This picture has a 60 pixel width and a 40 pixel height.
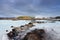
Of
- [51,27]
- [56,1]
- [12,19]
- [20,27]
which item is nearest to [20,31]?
[20,27]

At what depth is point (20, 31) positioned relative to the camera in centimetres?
219

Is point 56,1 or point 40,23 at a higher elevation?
point 56,1

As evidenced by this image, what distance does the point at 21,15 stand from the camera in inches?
85.4

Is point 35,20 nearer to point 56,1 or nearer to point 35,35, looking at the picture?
point 35,35

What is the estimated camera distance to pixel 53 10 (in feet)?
6.95

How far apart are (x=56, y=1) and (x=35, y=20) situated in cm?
39

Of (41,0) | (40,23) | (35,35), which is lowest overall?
(35,35)

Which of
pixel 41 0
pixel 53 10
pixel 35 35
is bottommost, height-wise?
pixel 35 35

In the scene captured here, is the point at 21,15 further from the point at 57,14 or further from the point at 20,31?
the point at 57,14

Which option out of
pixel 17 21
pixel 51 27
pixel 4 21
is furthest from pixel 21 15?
pixel 51 27

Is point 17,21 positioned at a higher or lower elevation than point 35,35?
higher

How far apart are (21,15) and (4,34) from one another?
35 cm

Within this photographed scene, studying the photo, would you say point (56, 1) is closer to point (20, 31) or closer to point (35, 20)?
point (35, 20)

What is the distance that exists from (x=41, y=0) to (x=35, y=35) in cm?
49
